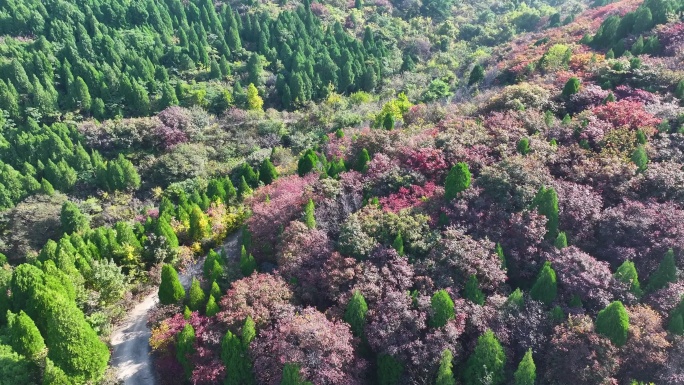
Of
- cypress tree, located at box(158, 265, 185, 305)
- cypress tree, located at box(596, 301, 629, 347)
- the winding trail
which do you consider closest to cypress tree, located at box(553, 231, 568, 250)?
cypress tree, located at box(596, 301, 629, 347)

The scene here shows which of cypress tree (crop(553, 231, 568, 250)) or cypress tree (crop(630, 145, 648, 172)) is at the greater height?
cypress tree (crop(630, 145, 648, 172))

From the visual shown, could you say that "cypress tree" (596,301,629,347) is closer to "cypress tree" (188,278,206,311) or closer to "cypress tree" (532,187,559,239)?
"cypress tree" (532,187,559,239)

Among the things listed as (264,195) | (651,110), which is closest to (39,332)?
(264,195)

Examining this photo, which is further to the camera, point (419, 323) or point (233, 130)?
point (233, 130)

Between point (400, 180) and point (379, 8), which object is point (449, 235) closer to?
point (400, 180)

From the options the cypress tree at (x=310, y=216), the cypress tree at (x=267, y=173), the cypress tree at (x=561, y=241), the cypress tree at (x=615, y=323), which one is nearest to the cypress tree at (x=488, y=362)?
the cypress tree at (x=615, y=323)

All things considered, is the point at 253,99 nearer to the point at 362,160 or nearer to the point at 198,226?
the point at 198,226

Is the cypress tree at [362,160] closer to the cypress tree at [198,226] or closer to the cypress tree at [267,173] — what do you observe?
the cypress tree at [267,173]
